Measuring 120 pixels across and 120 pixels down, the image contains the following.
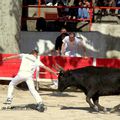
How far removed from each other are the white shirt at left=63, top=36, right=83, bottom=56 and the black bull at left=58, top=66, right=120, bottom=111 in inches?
134

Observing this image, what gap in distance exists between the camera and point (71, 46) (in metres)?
16.9

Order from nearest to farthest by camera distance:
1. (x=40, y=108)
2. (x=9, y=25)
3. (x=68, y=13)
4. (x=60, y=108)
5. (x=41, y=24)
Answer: (x=40, y=108) → (x=60, y=108) → (x=9, y=25) → (x=41, y=24) → (x=68, y=13)

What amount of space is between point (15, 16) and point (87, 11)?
16.6ft

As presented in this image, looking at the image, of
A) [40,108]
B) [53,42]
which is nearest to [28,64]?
[40,108]

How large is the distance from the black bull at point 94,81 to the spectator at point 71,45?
334 cm

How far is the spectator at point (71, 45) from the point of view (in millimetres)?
16688

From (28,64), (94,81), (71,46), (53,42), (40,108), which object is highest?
(28,64)

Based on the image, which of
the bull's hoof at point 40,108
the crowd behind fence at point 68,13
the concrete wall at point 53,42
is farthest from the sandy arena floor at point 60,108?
the crowd behind fence at point 68,13

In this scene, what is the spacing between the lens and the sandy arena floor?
491 inches

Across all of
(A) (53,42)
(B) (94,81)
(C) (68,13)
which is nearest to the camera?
(B) (94,81)

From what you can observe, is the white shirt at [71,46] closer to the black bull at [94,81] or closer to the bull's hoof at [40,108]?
the black bull at [94,81]

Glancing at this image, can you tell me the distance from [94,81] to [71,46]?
3.78m

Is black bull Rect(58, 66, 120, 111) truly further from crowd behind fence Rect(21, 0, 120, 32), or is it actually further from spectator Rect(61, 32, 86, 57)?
crowd behind fence Rect(21, 0, 120, 32)

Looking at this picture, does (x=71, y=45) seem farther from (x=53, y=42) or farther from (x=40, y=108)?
(x=40, y=108)
